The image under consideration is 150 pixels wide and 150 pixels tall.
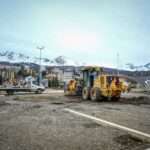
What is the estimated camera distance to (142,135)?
25.8 feet

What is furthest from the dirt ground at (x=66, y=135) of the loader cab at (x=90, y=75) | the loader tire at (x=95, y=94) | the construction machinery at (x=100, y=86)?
the loader cab at (x=90, y=75)

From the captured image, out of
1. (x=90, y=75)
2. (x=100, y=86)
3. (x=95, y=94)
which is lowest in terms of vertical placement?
(x=95, y=94)

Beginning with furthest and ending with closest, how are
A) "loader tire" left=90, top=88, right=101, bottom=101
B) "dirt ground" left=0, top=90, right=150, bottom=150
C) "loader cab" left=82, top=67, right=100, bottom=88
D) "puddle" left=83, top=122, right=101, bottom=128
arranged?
"loader cab" left=82, top=67, right=100, bottom=88
"loader tire" left=90, top=88, right=101, bottom=101
"puddle" left=83, top=122, right=101, bottom=128
"dirt ground" left=0, top=90, right=150, bottom=150

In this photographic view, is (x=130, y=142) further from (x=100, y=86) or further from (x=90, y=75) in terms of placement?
(x=90, y=75)

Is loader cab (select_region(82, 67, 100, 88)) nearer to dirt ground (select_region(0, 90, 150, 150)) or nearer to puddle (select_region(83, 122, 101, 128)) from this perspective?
dirt ground (select_region(0, 90, 150, 150))

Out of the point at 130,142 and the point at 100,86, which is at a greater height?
the point at 100,86

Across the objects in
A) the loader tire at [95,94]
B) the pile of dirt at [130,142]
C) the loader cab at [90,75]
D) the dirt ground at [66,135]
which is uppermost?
the loader cab at [90,75]

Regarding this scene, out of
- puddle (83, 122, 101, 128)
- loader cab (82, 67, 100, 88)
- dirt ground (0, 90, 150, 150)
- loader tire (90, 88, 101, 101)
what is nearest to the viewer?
dirt ground (0, 90, 150, 150)

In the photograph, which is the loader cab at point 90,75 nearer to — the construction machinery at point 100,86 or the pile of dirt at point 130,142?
the construction machinery at point 100,86

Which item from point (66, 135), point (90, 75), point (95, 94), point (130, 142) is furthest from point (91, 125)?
point (90, 75)

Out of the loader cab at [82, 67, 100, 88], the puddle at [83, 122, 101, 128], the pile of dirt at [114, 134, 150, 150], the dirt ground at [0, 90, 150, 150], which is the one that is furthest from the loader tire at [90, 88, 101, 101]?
the pile of dirt at [114, 134, 150, 150]

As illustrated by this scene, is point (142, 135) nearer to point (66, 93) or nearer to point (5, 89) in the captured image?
point (66, 93)

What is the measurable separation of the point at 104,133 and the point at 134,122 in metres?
2.49

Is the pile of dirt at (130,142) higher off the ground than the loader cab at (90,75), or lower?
lower
